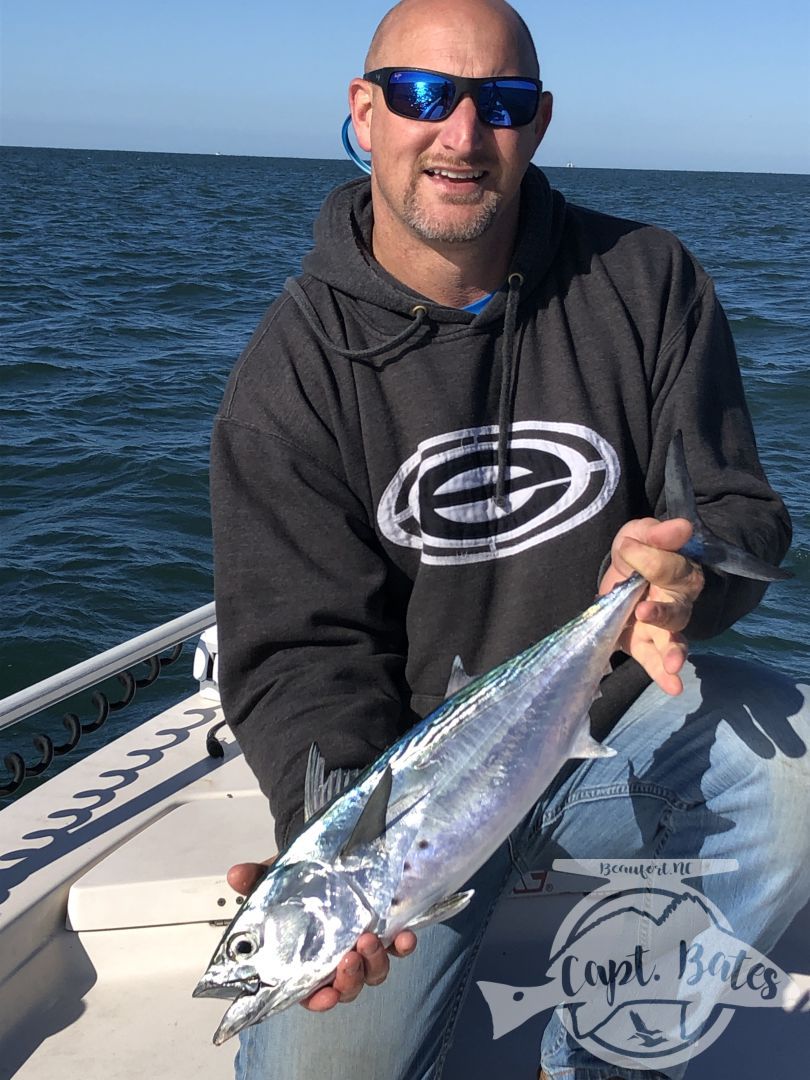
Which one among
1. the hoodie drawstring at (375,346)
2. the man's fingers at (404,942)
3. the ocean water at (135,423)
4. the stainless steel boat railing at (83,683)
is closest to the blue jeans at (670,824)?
the man's fingers at (404,942)

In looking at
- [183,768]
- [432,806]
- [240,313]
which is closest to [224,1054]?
[183,768]

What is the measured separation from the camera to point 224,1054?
2.86 m

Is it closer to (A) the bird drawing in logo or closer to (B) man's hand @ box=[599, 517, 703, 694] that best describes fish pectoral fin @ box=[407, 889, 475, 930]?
(B) man's hand @ box=[599, 517, 703, 694]

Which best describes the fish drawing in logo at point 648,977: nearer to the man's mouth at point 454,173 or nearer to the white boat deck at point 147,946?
the white boat deck at point 147,946

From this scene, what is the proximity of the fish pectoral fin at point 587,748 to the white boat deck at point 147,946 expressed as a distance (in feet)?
3.40

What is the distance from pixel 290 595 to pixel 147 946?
3.66 ft

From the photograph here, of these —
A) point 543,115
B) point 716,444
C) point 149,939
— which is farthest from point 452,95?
point 149,939

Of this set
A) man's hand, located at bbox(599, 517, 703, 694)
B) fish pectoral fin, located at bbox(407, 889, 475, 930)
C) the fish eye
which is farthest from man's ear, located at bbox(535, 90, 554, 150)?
the fish eye

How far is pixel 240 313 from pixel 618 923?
17698mm

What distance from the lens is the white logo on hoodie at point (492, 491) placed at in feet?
9.34

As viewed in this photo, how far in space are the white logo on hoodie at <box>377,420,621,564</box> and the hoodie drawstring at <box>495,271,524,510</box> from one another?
18 millimetres

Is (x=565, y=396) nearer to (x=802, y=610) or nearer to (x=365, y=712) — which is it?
(x=365, y=712)

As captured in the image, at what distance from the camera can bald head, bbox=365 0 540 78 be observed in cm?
281

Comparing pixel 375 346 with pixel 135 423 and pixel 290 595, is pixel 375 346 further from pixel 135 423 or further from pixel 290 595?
pixel 135 423
